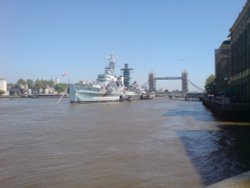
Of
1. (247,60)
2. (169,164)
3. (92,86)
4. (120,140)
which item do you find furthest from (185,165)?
(92,86)

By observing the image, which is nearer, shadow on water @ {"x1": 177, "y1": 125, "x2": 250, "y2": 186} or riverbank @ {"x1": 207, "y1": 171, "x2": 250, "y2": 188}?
riverbank @ {"x1": 207, "y1": 171, "x2": 250, "y2": 188}

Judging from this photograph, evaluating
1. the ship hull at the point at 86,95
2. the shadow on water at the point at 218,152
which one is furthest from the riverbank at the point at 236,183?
the ship hull at the point at 86,95

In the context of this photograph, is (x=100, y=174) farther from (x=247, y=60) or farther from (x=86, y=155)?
(x=247, y=60)

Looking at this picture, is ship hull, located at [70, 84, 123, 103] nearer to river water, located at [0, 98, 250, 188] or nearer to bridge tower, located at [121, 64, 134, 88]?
bridge tower, located at [121, 64, 134, 88]

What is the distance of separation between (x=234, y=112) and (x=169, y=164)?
103 feet

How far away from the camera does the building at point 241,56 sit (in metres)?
56.6

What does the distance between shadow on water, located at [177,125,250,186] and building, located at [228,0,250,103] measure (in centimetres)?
2620

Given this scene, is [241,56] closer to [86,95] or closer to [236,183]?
[86,95]

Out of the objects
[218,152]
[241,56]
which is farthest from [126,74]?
[218,152]

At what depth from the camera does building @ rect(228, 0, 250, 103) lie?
186 ft

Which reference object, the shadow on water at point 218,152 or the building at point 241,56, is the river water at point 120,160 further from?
the building at point 241,56

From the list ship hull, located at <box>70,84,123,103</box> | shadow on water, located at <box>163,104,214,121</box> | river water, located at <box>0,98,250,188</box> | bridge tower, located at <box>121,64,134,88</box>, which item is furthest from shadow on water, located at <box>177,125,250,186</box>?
bridge tower, located at <box>121,64,134,88</box>

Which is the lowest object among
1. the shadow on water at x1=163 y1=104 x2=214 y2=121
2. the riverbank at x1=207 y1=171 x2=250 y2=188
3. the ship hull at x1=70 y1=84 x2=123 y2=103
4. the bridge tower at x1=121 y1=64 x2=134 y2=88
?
the shadow on water at x1=163 y1=104 x2=214 y2=121

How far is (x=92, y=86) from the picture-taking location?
376 ft
